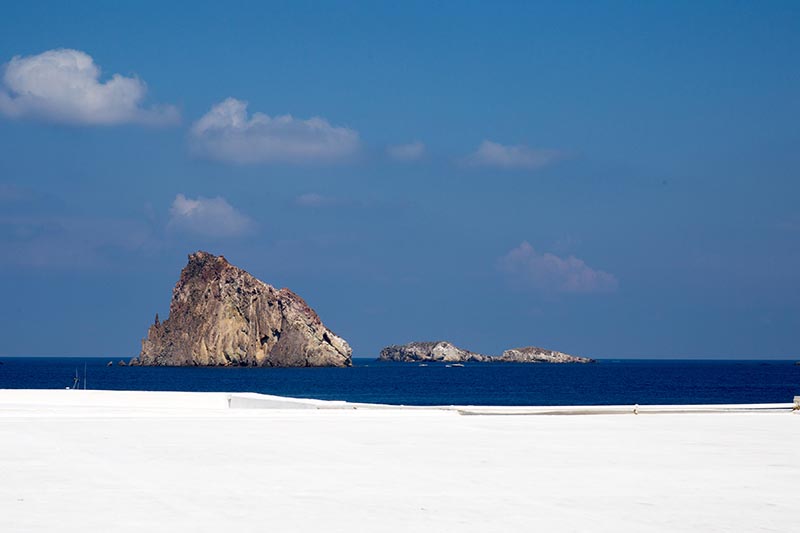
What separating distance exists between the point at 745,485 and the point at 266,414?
19852mm

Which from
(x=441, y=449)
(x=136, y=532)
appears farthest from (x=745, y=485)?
(x=136, y=532)

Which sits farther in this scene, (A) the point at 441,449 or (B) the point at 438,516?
(A) the point at 441,449

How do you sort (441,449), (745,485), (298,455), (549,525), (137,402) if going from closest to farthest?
1. (549,525)
2. (745,485)
3. (298,455)
4. (441,449)
5. (137,402)

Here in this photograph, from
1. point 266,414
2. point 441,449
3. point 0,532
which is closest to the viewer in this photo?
point 0,532

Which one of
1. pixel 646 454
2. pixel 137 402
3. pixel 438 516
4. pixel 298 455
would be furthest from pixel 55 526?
pixel 137 402

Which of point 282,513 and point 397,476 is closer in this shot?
point 282,513

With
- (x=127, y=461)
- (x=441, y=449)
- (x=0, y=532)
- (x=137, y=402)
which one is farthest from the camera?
(x=137, y=402)

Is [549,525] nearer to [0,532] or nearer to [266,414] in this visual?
[0,532]

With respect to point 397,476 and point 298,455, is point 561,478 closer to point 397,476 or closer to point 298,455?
point 397,476

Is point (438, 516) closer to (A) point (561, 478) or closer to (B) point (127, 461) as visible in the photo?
(A) point (561, 478)

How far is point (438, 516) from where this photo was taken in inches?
480

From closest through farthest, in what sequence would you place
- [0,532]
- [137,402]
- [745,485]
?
[0,532] < [745,485] < [137,402]

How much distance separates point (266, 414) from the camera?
33.1 metres

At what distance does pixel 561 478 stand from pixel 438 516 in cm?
430
